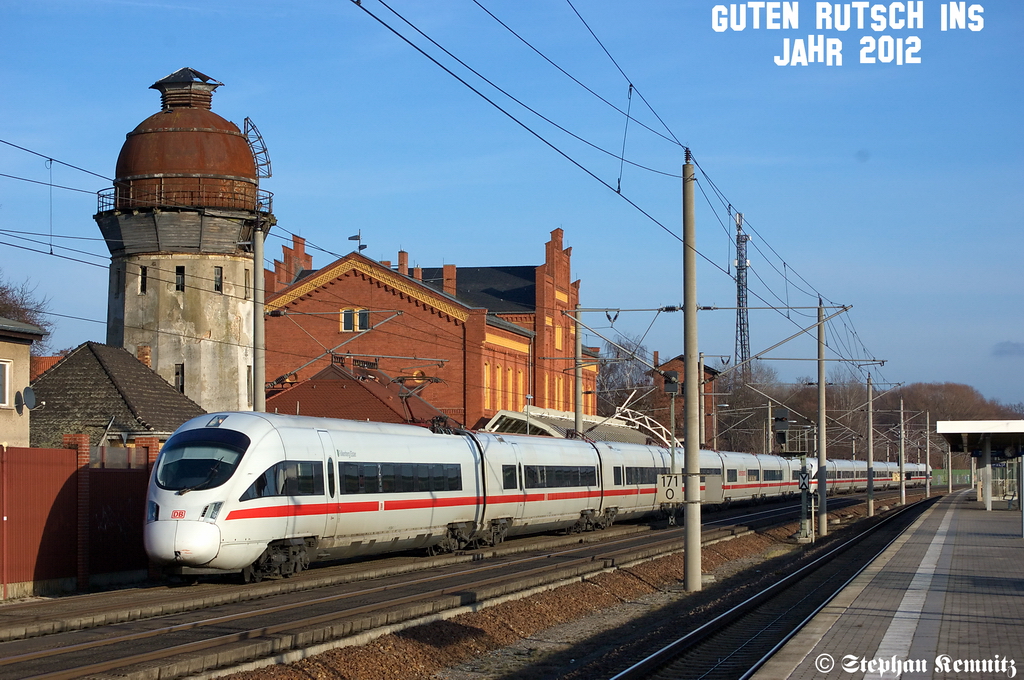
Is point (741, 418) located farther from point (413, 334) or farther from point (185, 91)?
point (185, 91)

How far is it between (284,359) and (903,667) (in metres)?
55.3

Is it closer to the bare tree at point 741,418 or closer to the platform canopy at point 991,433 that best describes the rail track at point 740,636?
the platform canopy at point 991,433

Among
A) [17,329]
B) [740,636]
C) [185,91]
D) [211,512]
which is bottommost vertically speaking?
[740,636]

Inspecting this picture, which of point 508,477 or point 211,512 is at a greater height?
point 211,512

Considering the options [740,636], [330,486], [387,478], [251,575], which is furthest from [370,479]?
[740,636]

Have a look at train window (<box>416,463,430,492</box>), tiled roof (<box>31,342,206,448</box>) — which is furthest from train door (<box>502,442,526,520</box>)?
tiled roof (<box>31,342,206,448</box>)

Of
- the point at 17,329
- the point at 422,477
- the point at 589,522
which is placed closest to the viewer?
the point at 17,329

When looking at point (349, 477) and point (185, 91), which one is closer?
point (349, 477)

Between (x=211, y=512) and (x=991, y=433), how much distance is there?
3680cm

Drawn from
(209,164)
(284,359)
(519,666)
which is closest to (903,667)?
(519,666)

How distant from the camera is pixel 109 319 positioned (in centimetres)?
4703

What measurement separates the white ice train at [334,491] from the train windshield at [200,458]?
0.08 feet

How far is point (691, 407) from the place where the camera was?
72.3 ft

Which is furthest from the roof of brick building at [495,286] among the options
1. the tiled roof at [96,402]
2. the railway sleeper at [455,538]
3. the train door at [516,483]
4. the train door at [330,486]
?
the train door at [330,486]
